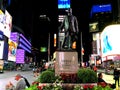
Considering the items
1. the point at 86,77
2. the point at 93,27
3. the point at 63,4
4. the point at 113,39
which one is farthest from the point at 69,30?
the point at 63,4

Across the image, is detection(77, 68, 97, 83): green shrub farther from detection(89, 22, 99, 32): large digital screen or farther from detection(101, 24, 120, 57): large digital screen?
detection(89, 22, 99, 32): large digital screen

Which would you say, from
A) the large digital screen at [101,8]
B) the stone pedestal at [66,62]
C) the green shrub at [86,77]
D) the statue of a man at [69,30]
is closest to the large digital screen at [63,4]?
the large digital screen at [101,8]

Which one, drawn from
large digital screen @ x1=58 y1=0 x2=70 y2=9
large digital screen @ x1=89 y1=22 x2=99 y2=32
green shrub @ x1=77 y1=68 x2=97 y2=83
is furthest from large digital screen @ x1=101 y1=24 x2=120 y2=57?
large digital screen @ x1=58 y1=0 x2=70 y2=9

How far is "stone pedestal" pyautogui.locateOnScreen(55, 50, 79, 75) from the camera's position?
658 inches

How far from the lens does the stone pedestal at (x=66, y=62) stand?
16.7m

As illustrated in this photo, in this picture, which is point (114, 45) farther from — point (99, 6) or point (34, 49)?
point (34, 49)

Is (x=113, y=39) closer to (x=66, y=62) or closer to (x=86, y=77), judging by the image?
(x=86, y=77)

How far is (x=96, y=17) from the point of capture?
102 metres

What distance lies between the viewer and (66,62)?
16.9 metres

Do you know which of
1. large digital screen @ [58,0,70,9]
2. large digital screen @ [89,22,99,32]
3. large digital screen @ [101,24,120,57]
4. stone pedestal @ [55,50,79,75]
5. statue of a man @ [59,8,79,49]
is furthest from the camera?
large digital screen @ [58,0,70,9]

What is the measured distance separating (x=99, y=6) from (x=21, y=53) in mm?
30434

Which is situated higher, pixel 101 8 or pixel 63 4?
pixel 63 4

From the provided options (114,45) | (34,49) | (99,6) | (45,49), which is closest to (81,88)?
(114,45)

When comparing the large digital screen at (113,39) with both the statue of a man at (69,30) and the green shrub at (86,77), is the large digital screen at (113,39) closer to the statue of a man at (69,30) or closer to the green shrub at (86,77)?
the green shrub at (86,77)
